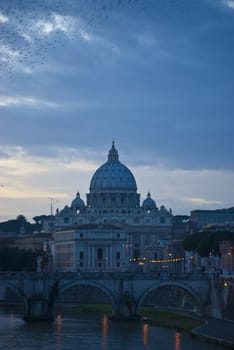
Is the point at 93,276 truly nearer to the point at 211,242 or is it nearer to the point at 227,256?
the point at 227,256

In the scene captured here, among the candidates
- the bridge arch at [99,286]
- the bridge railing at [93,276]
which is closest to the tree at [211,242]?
the bridge railing at [93,276]

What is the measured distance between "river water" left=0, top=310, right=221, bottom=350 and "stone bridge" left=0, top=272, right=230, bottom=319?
2238 millimetres

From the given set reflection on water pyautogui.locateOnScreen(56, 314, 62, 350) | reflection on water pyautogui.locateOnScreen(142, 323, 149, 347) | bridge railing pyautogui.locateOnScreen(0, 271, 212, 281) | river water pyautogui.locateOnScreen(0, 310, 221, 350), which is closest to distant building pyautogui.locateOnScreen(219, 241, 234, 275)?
bridge railing pyautogui.locateOnScreen(0, 271, 212, 281)

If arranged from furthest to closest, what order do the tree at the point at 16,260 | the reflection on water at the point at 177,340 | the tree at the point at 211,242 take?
the tree at the point at 16,260 < the tree at the point at 211,242 < the reflection on water at the point at 177,340

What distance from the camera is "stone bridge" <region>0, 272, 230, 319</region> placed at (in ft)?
342

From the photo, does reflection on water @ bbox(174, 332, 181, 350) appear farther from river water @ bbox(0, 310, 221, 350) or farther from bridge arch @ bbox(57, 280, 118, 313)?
bridge arch @ bbox(57, 280, 118, 313)

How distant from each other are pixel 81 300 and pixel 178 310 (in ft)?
107

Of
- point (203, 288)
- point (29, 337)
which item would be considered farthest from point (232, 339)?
point (203, 288)

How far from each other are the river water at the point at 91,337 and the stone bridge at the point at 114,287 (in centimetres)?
224

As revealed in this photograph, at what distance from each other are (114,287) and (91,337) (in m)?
17.8

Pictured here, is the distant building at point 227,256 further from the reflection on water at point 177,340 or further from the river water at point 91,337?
the reflection on water at point 177,340

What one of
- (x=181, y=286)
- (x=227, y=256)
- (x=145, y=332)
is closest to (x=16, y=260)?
(x=227, y=256)

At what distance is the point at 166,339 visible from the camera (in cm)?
8719

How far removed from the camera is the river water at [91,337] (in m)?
82.9
